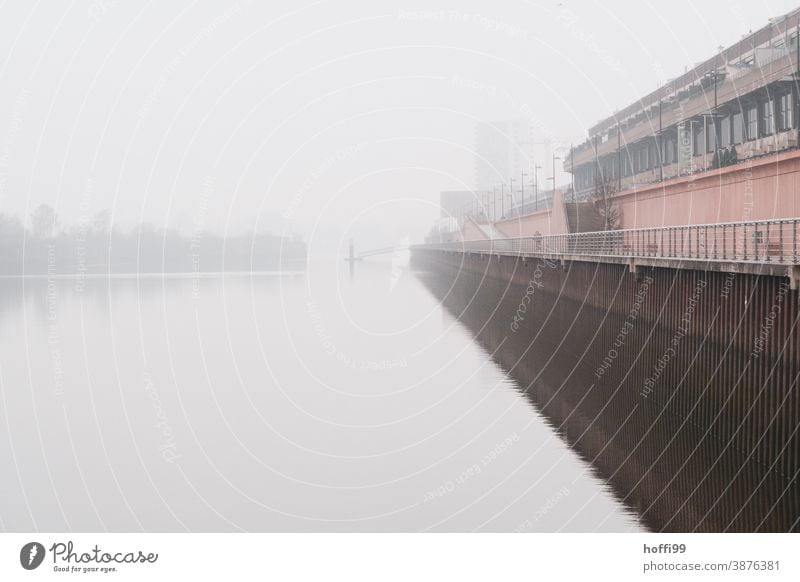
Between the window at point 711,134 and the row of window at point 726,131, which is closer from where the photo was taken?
the row of window at point 726,131

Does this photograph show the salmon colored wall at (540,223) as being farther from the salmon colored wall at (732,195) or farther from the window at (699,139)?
the salmon colored wall at (732,195)

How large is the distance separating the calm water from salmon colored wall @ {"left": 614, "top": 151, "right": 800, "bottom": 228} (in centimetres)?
961

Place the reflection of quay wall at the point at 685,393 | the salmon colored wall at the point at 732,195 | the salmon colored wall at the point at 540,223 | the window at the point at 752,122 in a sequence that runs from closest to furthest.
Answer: the reflection of quay wall at the point at 685,393, the salmon colored wall at the point at 732,195, the window at the point at 752,122, the salmon colored wall at the point at 540,223

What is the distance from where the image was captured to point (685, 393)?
28.7m

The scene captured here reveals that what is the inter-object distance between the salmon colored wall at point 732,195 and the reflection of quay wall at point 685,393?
4310mm

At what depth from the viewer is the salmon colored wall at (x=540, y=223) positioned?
245 feet

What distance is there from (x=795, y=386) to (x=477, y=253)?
256ft

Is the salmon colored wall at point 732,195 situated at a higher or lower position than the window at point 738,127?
lower

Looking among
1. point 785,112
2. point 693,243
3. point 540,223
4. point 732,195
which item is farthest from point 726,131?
point 693,243

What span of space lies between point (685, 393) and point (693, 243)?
8892 mm

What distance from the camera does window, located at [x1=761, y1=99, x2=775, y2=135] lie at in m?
56.7

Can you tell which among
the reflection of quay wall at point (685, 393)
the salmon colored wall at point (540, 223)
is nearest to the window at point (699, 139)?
the salmon colored wall at point (540, 223)

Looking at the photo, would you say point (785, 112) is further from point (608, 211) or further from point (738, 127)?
point (608, 211)
